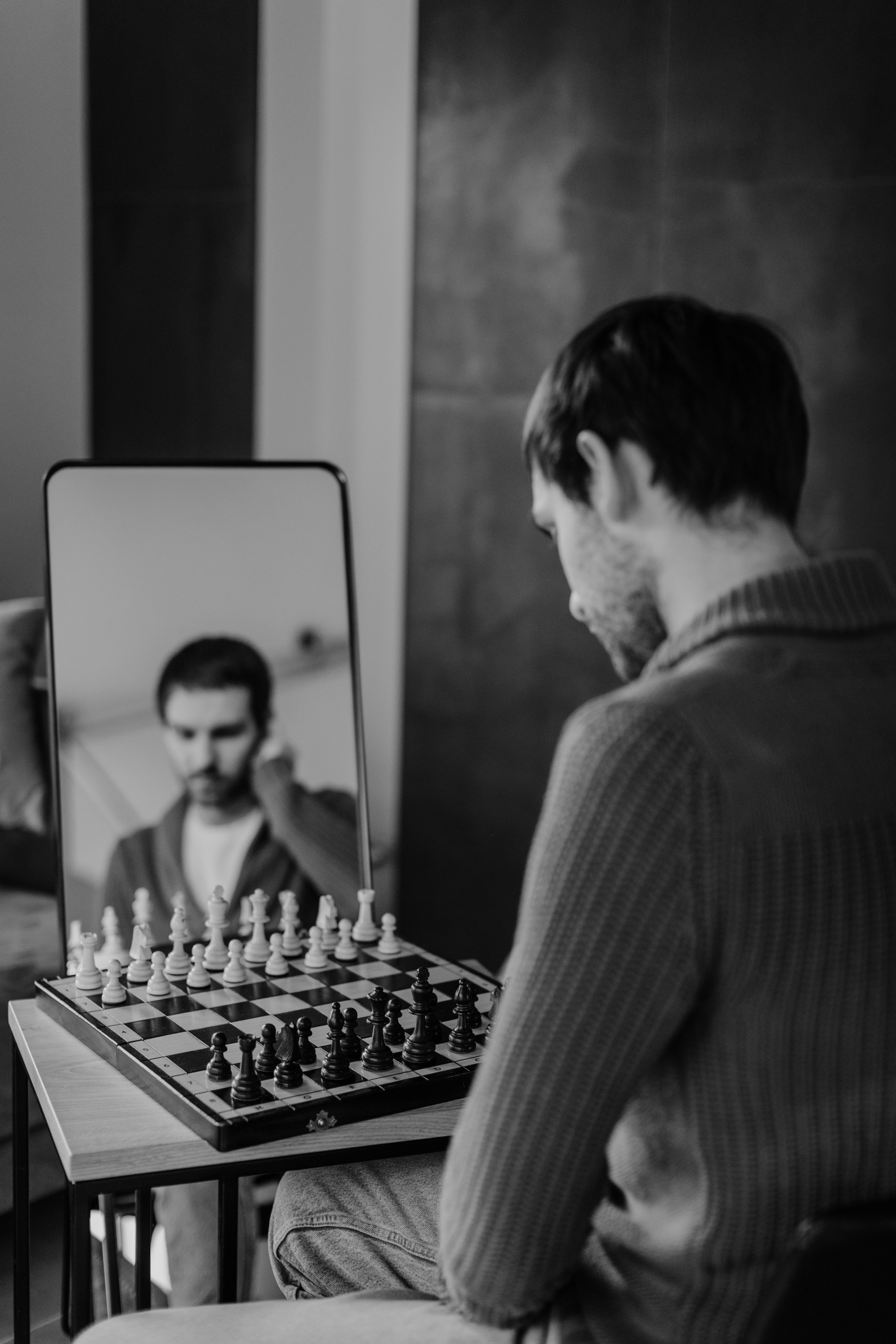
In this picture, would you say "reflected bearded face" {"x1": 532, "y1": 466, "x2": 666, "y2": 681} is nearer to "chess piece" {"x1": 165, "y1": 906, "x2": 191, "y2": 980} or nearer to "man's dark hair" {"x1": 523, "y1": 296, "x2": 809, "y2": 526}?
"man's dark hair" {"x1": 523, "y1": 296, "x2": 809, "y2": 526}

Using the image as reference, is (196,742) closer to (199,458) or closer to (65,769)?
(65,769)

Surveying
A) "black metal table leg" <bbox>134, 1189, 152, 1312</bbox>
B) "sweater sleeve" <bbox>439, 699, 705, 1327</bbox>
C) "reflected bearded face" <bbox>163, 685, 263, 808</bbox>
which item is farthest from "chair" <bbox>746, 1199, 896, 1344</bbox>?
"reflected bearded face" <bbox>163, 685, 263, 808</bbox>

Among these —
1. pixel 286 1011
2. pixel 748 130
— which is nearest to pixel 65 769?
pixel 286 1011

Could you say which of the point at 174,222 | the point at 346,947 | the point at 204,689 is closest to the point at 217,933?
the point at 346,947

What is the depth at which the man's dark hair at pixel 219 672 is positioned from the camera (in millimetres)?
2738

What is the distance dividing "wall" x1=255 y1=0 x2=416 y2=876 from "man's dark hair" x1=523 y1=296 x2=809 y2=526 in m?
2.50

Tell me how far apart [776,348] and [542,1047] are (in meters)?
0.60

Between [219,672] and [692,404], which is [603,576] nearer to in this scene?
[692,404]

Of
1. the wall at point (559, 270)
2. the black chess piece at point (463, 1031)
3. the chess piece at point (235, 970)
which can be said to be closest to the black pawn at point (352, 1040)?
the black chess piece at point (463, 1031)

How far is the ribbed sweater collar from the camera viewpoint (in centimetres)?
116

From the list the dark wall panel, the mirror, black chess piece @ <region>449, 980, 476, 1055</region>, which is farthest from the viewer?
the dark wall panel

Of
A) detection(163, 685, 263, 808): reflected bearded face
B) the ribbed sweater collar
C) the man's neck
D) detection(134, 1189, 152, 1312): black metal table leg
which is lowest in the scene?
detection(134, 1189, 152, 1312): black metal table leg

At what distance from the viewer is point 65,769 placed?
2619mm

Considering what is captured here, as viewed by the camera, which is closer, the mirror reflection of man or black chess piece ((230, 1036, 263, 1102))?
black chess piece ((230, 1036, 263, 1102))
